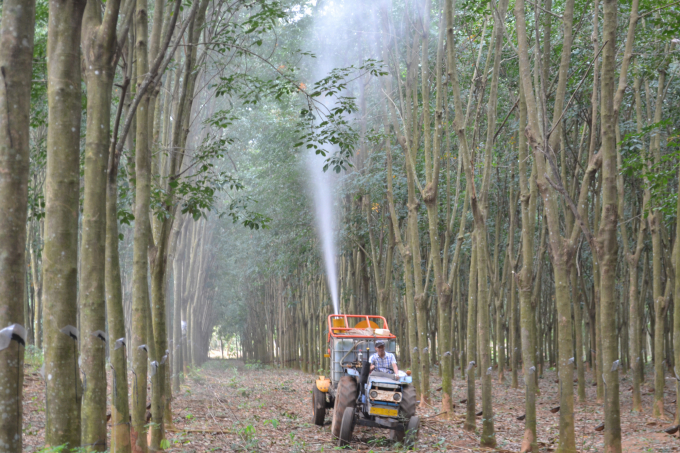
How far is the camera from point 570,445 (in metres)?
6.67

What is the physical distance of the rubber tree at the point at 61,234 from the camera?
392cm

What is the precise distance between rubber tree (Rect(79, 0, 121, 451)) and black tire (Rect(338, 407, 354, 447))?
455 cm

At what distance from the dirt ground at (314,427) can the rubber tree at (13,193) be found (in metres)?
4.10

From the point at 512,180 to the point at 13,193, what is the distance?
1264 cm

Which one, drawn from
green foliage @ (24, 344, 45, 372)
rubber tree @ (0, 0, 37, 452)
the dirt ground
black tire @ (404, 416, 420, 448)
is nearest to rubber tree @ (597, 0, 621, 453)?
the dirt ground

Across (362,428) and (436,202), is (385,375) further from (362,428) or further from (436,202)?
(436,202)

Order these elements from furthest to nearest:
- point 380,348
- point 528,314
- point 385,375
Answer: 1. point 380,348
2. point 385,375
3. point 528,314

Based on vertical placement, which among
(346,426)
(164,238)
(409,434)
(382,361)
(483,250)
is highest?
(164,238)

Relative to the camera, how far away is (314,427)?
10391 millimetres

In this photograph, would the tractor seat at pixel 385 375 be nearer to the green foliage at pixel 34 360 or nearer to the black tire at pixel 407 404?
the black tire at pixel 407 404

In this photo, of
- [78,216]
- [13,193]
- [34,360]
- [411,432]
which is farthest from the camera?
[34,360]

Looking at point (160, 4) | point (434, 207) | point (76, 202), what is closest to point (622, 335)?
point (434, 207)

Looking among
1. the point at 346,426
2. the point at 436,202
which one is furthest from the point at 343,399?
the point at 436,202

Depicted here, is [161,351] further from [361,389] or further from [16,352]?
[16,352]
